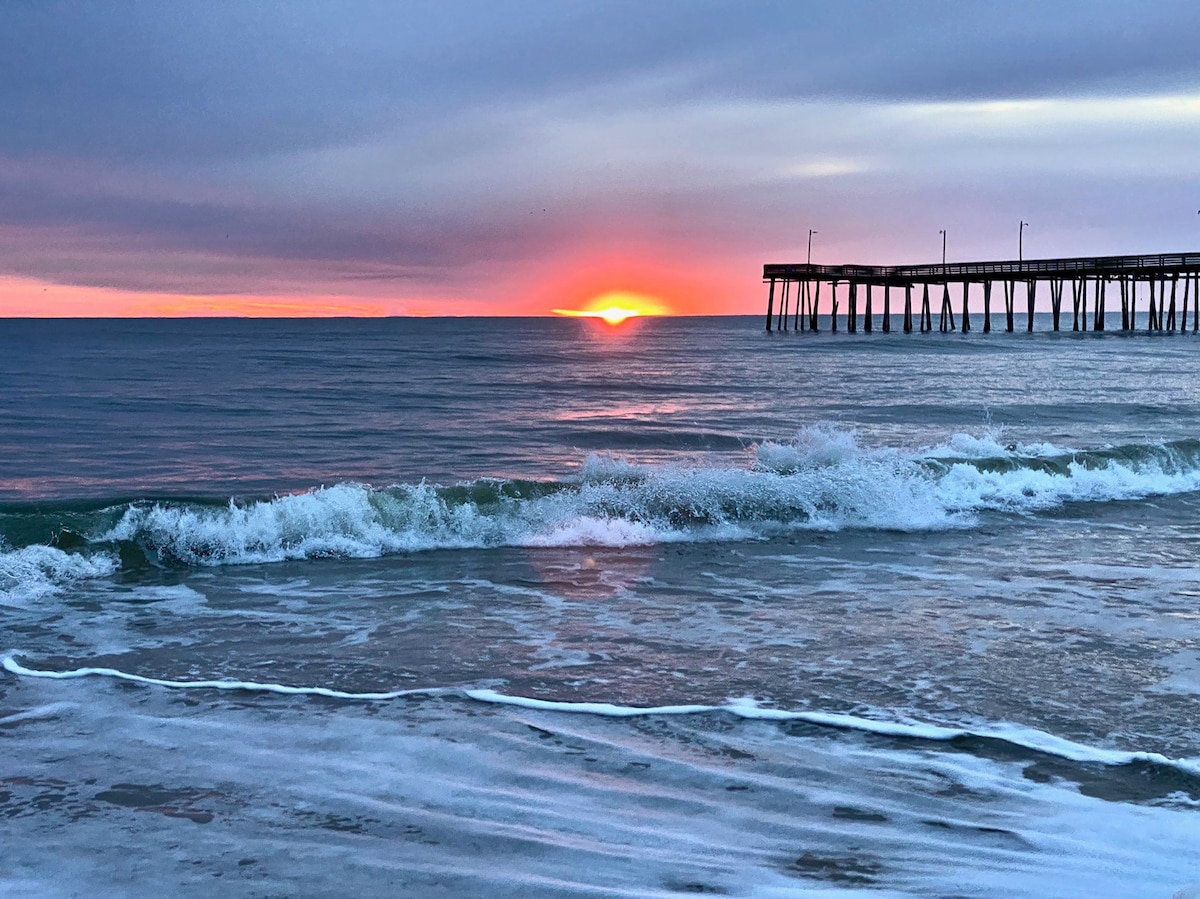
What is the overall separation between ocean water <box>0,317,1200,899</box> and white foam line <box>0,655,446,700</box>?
4 centimetres

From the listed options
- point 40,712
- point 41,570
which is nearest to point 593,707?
point 40,712

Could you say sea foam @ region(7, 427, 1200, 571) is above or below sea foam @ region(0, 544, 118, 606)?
above

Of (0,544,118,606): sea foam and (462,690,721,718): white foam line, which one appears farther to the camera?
(0,544,118,606): sea foam

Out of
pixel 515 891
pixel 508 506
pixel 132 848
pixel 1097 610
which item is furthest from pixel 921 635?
pixel 508 506

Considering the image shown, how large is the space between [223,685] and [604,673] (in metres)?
2.36

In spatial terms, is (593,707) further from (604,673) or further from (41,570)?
(41,570)

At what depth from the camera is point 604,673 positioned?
6.99 metres

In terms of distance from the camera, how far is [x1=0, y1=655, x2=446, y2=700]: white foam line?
6496 mm

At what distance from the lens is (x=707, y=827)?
183 inches

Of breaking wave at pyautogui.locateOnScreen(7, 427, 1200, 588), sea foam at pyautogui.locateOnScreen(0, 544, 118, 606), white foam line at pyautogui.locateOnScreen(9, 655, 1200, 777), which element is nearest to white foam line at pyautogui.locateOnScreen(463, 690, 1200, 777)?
white foam line at pyautogui.locateOnScreen(9, 655, 1200, 777)

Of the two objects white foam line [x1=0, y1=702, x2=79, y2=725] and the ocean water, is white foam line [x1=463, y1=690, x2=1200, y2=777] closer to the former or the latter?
the ocean water

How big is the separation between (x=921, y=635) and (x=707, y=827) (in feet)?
12.3

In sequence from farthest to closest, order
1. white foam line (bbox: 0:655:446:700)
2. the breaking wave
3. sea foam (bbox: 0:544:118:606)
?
1. the breaking wave
2. sea foam (bbox: 0:544:118:606)
3. white foam line (bbox: 0:655:446:700)

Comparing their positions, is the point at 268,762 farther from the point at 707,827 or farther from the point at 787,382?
the point at 787,382
